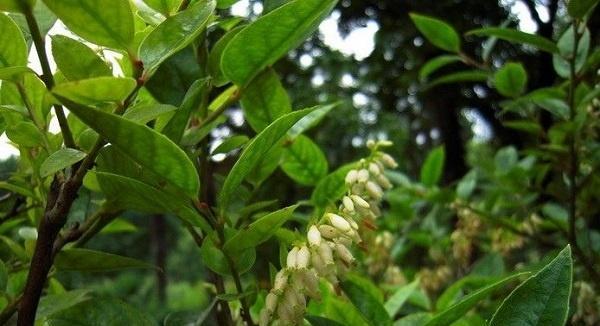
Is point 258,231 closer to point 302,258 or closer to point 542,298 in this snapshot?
point 302,258

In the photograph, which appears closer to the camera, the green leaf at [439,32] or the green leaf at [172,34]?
the green leaf at [172,34]

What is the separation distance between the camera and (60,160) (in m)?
0.57

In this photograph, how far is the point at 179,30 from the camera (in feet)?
2.00

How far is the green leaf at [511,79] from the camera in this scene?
1.41 meters

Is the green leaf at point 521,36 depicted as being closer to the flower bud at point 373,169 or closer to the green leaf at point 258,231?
the flower bud at point 373,169

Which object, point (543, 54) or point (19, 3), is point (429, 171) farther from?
point (19, 3)

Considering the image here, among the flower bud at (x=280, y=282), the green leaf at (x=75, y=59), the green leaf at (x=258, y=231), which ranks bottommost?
the flower bud at (x=280, y=282)

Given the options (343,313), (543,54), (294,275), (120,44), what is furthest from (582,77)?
(543,54)

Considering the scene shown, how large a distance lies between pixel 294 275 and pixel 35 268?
24 centimetres

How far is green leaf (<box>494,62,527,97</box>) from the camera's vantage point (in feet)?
4.64

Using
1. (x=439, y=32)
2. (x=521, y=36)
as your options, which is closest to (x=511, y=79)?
(x=439, y=32)

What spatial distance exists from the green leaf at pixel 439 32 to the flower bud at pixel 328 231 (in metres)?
0.79

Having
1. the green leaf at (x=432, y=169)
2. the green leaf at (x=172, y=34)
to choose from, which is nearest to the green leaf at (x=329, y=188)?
the green leaf at (x=172, y=34)

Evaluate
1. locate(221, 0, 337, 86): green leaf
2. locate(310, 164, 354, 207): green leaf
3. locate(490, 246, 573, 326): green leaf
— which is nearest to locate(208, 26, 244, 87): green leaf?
locate(221, 0, 337, 86): green leaf
